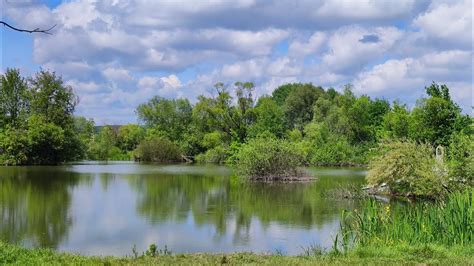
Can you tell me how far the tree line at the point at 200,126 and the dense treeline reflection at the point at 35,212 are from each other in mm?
23576

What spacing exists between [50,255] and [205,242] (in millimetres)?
6232

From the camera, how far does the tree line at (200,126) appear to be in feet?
201

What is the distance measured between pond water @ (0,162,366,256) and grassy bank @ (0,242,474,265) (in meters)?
3.45

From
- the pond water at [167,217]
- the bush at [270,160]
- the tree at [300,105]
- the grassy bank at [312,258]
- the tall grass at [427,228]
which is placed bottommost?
the pond water at [167,217]

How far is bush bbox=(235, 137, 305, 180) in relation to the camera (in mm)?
38125

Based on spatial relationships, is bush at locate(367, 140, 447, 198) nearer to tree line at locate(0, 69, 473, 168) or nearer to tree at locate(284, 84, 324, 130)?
tree line at locate(0, 69, 473, 168)

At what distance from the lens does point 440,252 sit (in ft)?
33.8

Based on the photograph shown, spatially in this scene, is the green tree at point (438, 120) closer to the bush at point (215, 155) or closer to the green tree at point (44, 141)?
the bush at point (215, 155)

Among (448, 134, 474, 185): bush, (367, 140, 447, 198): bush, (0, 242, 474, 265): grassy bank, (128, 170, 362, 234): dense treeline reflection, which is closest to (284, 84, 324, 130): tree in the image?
(128, 170, 362, 234): dense treeline reflection

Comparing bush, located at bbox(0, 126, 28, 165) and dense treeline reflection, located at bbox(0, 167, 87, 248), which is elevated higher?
bush, located at bbox(0, 126, 28, 165)

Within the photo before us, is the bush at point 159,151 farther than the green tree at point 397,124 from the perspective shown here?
Yes

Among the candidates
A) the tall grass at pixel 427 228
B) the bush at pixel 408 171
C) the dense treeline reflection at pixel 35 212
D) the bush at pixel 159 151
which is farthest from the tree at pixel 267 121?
the tall grass at pixel 427 228

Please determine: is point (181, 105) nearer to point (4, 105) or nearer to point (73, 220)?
point (4, 105)

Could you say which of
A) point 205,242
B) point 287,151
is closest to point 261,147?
point 287,151
